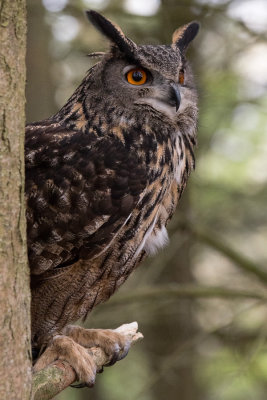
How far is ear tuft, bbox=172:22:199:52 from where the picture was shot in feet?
9.29

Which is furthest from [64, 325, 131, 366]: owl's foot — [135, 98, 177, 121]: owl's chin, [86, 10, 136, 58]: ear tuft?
[86, 10, 136, 58]: ear tuft

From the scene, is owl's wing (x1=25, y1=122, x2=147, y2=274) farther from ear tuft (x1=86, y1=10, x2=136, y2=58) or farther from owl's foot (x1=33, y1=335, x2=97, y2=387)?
ear tuft (x1=86, y1=10, x2=136, y2=58)

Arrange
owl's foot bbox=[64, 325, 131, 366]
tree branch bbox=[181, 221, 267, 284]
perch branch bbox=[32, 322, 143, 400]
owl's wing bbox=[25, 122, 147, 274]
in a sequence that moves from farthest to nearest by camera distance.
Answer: tree branch bbox=[181, 221, 267, 284] → owl's foot bbox=[64, 325, 131, 366] → owl's wing bbox=[25, 122, 147, 274] → perch branch bbox=[32, 322, 143, 400]

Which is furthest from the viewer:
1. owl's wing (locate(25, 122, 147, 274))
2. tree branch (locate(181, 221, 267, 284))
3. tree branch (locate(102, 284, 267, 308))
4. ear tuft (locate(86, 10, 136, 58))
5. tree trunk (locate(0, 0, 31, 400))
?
tree branch (locate(181, 221, 267, 284))

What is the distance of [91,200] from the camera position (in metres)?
2.24

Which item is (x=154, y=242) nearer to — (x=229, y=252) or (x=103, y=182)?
(x=103, y=182)

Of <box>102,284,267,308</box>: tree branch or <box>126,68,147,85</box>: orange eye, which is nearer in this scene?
<box>126,68,147,85</box>: orange eye

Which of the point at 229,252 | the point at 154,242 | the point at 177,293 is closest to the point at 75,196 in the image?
the point at 154,242

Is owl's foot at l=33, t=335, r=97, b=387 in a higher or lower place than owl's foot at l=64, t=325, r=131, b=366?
higher

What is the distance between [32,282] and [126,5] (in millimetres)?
3166

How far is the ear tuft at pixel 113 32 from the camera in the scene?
8.07 feet

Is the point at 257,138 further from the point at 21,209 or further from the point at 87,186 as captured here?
the point at 21,209

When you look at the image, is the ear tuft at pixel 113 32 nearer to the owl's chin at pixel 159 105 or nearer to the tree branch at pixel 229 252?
the owl's chin at pixel 159 105

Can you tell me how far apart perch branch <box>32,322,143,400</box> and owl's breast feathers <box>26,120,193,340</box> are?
284mm
